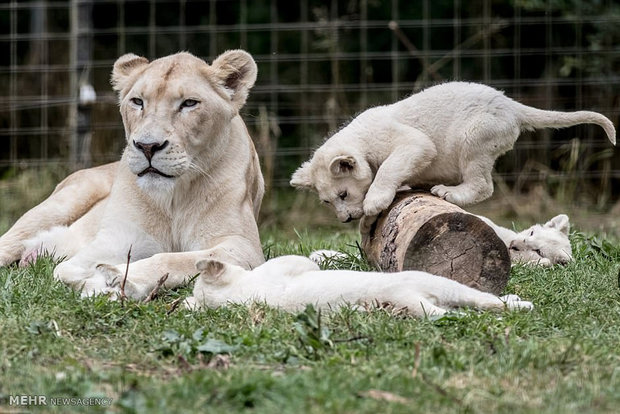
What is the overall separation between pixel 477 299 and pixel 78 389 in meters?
1.81

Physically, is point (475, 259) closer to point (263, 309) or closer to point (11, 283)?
point (263, 309)

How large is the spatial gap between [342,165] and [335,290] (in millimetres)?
1278

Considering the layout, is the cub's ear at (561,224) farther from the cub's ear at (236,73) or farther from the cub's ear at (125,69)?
the cub's ear at (125,69)

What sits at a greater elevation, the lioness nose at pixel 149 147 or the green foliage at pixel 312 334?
the lioness nose at pixel 149 147

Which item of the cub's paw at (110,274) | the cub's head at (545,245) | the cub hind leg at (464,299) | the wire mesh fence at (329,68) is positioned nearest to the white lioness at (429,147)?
the cub's head at (545,245)

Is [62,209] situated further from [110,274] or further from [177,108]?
[110,274]

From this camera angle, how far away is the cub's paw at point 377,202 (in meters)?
5.23

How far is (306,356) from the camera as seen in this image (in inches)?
149

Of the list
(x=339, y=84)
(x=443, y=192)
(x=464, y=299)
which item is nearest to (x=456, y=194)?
(x=443, y=192)

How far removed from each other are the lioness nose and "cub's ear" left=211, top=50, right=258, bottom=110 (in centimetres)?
64

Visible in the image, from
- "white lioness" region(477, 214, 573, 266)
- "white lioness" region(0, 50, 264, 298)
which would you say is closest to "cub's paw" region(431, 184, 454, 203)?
"white lioness" region(477, 214, 573, 266)

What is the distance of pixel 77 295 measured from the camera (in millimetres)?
4578

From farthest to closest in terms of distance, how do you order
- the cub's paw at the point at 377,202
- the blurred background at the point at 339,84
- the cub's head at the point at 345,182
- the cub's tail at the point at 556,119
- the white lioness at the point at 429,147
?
the blurred background at the point at 339,84, the cub's tail at the point at 556,119, the cub's head at the point at 345,182, the white lioness at the point at 429,147, the cub's paw at the point at 377,202

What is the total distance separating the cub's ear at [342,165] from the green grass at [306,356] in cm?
115
